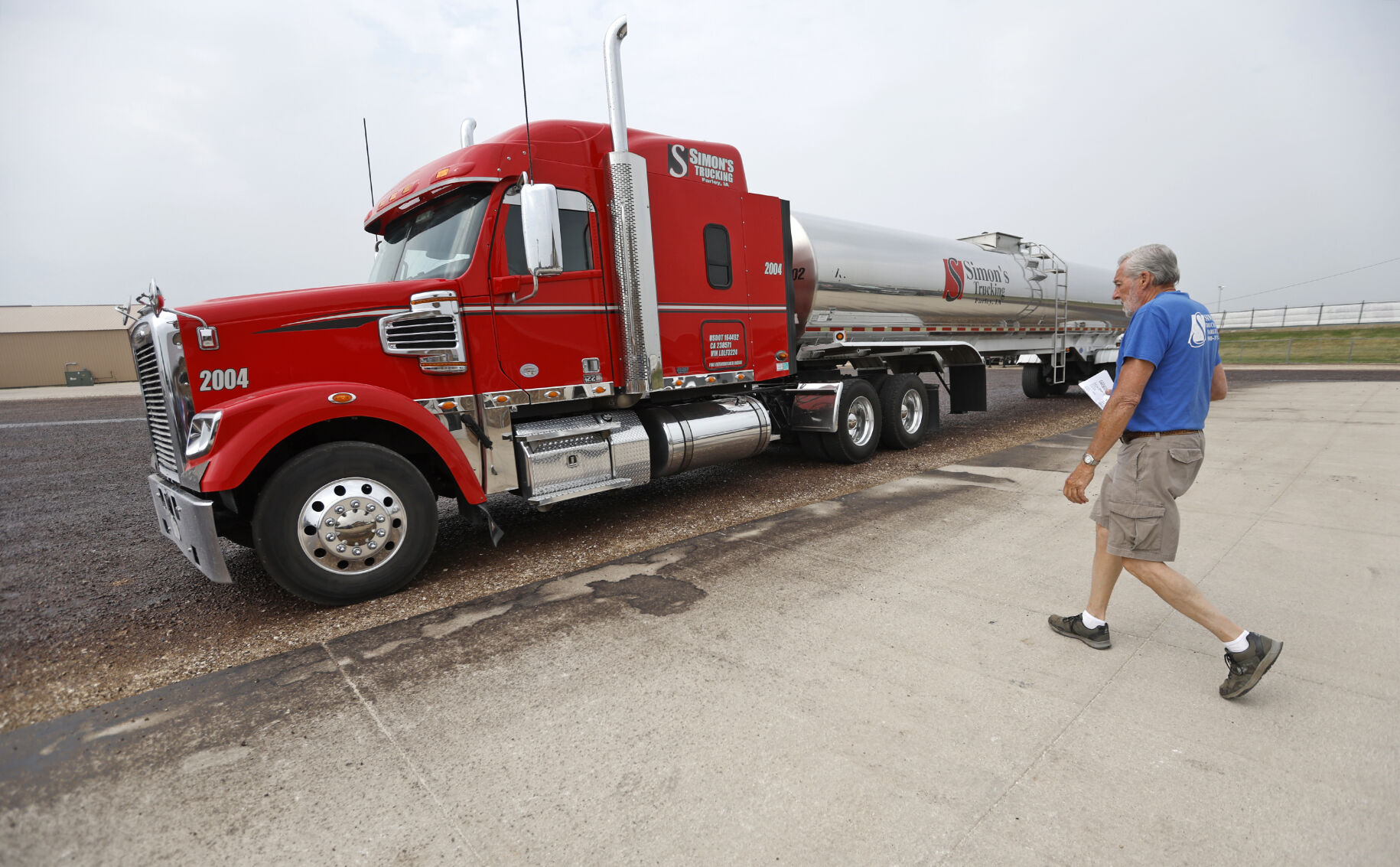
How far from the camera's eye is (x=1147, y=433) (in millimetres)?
2729

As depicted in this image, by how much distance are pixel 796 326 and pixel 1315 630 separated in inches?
197

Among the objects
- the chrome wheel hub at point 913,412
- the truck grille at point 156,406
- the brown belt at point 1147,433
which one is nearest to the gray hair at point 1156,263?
the brown belt at point 1147,433

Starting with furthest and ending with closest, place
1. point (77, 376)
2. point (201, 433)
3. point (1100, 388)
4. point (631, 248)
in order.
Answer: point (77, 376), point (631, 248), point (201, 433), point (1100, 388)

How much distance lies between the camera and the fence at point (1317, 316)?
46.0 metres

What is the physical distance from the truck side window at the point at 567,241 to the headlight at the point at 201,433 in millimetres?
1984

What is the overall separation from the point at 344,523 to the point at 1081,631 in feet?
12.8

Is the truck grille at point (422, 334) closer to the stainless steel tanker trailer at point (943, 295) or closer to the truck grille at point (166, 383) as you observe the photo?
the truck grille at point (166, 383)

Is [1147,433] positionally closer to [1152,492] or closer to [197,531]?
[1152,492]

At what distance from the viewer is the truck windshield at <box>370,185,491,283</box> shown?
462 centimetres

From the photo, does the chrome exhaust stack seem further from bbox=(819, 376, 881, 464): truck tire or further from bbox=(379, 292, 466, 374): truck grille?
bbox=(819, 376, 881, 464): truck tire

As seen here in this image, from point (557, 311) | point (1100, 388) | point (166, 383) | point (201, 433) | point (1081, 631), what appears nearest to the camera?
point (1100, 388)

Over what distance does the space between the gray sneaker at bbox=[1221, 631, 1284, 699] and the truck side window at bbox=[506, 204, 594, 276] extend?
14.5ft

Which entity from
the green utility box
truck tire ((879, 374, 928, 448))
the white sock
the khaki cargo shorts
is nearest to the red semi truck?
truck tire ((879, 374, 928, 448))

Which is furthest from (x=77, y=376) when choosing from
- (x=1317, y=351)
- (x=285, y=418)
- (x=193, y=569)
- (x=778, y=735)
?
(x=1317, y=351)
